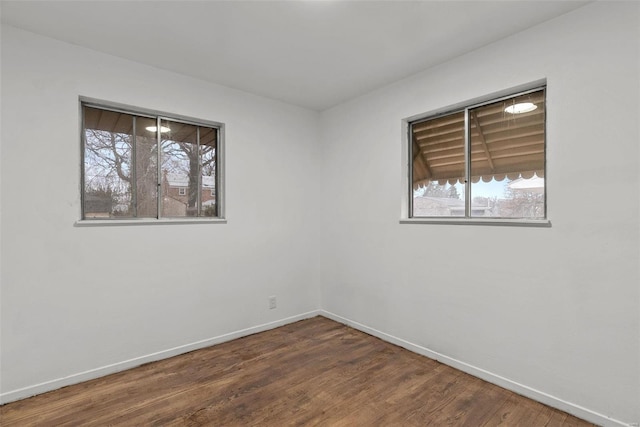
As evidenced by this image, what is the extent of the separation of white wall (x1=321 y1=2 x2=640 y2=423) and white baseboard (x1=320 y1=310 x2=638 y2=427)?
11 mm

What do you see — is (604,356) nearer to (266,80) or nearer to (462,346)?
(462,346)

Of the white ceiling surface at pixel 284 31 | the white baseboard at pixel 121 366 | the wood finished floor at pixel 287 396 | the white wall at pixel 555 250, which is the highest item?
the white ceiling surface at pixel 284 31

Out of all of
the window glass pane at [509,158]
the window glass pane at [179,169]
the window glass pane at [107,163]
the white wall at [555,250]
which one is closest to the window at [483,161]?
the window glass pane at [509,158]

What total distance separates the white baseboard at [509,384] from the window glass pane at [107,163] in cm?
274

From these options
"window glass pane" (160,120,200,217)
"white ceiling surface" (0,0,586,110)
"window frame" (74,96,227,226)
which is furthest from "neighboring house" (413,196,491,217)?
"window glass pane" (160,120,200,217)

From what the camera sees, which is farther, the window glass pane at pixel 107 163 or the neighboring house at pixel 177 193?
the neighboring house at pixel 177 193

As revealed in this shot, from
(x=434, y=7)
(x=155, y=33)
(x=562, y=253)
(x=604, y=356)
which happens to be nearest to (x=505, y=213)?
(x=562, y=253)

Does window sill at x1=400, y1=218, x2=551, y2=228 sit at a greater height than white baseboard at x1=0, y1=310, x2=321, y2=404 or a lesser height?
greater

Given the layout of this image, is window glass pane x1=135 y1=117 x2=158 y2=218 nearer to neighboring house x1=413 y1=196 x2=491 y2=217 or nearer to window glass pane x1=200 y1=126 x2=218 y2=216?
window glass pane x1=200 y1=126 x2=218 y2=216

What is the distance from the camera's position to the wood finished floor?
6.72 ft

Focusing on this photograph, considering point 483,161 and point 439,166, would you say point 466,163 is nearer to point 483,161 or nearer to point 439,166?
point 483,161

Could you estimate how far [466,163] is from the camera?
9.11ft

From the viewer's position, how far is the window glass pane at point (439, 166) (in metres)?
2.86

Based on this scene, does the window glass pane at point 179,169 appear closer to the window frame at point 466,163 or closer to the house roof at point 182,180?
the house roof at point 182,180
